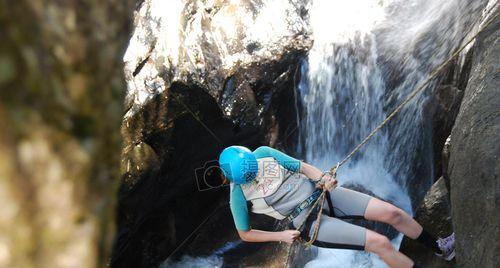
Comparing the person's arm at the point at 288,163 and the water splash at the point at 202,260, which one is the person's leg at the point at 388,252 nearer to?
the person's arm at the point at 288,163

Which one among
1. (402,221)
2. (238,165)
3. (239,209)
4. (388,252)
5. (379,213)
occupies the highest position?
(238,165)

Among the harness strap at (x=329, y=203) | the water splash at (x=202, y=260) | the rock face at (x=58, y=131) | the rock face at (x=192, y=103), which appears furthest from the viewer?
the water splash at (x=202, y=260)

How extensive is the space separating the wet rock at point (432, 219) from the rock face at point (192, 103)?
3.35 meters

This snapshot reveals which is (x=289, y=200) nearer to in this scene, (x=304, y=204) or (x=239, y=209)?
(x=304, y=204)

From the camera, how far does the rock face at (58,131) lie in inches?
41.1

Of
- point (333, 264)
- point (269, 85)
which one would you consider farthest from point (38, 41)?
point (269, 85)

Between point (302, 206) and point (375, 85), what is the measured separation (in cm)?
359

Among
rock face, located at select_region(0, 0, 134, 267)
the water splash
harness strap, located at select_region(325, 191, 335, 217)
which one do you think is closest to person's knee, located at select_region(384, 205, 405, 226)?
harness strap, located at select_region(325, 191, 335, 217)

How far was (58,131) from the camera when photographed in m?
1.15

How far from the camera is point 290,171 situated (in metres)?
4.79

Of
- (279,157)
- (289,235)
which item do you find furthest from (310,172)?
(289,235)

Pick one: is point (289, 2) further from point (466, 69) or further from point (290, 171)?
point (290, 171)

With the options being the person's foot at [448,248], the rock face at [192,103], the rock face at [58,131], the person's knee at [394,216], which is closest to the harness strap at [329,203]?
the person's knee at [394,216]

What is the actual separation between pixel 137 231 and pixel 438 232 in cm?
471
